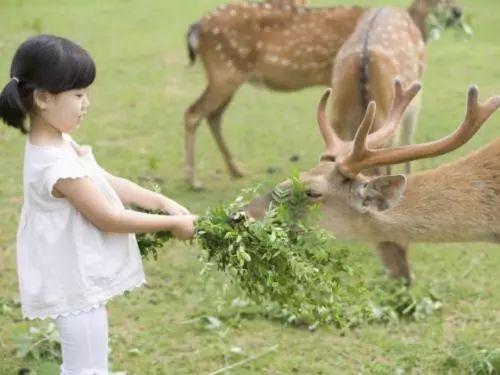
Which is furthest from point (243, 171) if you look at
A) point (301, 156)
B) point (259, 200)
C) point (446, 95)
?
point (259, 200)

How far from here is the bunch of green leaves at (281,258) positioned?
9.59 feet

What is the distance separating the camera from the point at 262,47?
22.0 ft

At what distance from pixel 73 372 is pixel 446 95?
6079 mm

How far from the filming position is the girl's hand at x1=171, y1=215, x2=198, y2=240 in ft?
9.61

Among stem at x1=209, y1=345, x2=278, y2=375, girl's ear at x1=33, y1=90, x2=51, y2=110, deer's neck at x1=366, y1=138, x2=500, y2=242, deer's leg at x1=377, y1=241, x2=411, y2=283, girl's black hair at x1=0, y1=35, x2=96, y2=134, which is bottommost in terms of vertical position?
stem at x1=209, y1=345, x2=278, y2=375

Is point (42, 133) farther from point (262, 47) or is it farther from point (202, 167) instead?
point (202, 167)

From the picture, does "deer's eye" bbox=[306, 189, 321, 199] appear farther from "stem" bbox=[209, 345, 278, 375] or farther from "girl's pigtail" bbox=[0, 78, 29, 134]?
"girl's pigtail" bbox=[0, 78, 29, 134]

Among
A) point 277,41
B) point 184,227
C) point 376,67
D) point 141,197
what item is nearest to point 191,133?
point 277,41

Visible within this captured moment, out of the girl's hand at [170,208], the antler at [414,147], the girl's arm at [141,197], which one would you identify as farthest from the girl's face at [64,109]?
the antler at [414,147]

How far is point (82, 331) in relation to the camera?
2.96 metres

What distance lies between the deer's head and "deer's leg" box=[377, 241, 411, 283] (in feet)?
2.74

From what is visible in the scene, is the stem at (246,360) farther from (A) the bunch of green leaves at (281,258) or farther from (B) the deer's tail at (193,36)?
(B) the deer's tail at (193,36)

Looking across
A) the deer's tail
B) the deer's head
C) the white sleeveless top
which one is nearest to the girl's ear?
the white sleeveless top

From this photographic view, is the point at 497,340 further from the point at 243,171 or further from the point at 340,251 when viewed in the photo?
the point at 243,171
